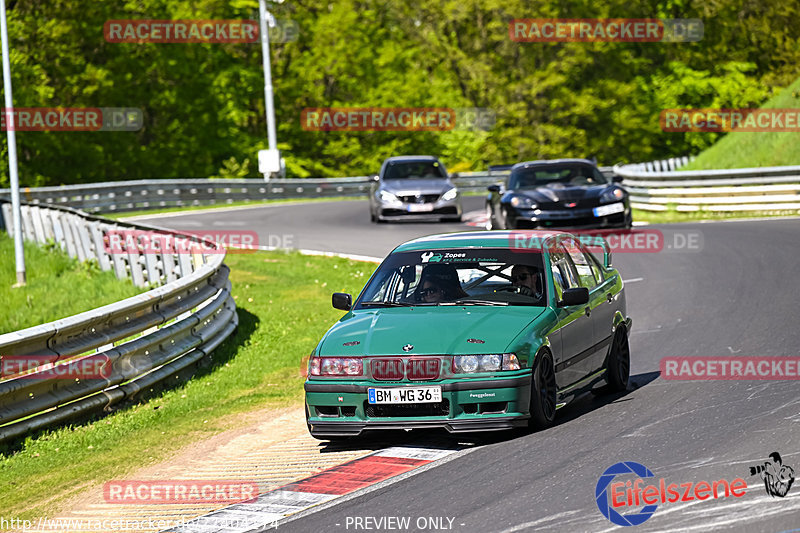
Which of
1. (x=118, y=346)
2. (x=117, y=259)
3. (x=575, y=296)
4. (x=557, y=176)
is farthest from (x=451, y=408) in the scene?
(x=557, y=176)

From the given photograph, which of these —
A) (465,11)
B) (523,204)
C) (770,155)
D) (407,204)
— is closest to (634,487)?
(523,204)

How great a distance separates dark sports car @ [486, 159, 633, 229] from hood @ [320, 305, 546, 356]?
1260 cm

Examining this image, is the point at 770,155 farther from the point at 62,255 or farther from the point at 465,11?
the point at 465,11

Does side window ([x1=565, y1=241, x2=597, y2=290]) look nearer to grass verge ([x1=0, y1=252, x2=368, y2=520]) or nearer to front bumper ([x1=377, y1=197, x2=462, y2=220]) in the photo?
grass verge ([x1=0, y1=252, x2=368, y2=520])

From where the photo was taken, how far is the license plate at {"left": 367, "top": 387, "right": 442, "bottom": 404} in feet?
26.7

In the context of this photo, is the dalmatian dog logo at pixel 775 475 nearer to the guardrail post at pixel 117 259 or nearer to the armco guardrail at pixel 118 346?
the armco guardrail at pixel 118 346

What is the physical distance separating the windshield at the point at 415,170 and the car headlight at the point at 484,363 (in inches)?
842

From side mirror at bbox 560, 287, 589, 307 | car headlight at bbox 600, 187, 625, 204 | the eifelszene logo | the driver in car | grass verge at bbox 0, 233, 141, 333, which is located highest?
the driver in car

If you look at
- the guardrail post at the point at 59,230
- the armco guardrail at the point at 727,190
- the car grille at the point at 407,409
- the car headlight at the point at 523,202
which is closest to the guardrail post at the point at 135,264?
the guardrail post at the point at 59,230

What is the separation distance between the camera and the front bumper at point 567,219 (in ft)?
70.3

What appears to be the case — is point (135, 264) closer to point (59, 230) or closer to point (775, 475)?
point (59, 230)

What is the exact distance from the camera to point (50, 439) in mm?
9641

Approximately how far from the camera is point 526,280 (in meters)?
9.41

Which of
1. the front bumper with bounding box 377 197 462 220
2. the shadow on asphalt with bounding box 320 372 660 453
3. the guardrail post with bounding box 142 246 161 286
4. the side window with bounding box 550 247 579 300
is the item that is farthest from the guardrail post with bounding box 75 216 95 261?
the shadow on asphalt with bounding box 320 372 660 453
